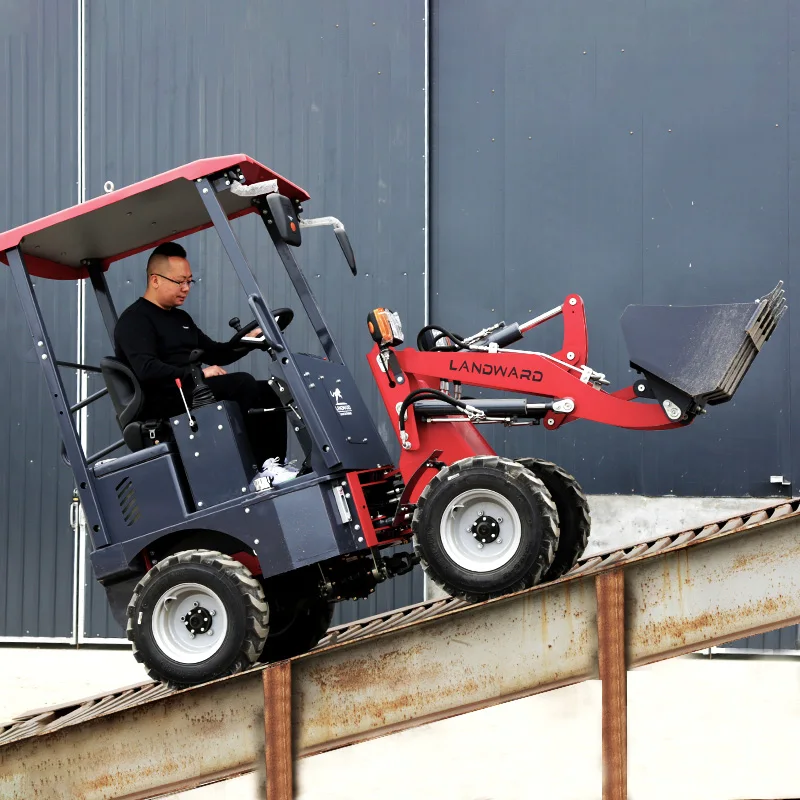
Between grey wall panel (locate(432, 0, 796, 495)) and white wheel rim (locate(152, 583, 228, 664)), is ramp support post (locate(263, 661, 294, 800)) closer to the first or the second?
white wheel rim (locate(152, 583, 228, 664))

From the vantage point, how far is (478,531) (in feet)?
14.7

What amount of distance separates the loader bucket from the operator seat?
2214 millimetres

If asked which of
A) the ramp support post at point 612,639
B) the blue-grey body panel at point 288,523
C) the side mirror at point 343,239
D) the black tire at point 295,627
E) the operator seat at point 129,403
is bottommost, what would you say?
the ramp support post at point 612,639

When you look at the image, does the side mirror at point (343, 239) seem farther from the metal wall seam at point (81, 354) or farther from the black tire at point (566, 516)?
the metal wall seam at point (81, 354)

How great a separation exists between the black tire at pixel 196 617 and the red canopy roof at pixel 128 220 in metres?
1.66

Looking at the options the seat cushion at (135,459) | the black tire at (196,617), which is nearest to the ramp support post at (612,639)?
the black tire at (196,617)

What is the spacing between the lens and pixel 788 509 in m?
4.53

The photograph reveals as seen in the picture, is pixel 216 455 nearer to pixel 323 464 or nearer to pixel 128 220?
pixel 323 464

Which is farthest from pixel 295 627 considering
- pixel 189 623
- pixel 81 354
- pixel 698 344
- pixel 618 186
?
pixel 618 186

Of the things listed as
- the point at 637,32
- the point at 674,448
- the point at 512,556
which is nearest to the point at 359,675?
the point at 512,556

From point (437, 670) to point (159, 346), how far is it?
204cm

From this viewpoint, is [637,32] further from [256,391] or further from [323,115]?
[256,391]

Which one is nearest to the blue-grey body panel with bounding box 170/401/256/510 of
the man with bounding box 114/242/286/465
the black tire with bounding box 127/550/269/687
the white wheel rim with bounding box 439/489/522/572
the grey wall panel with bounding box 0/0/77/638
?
the man with bounding box 114/242/286/465

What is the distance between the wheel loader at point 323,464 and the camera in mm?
4488
